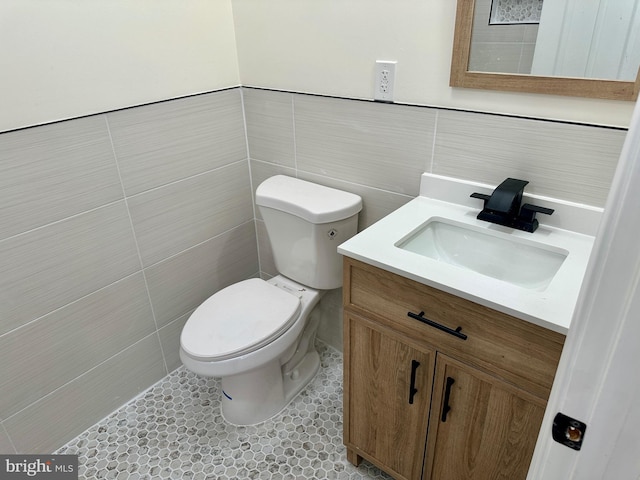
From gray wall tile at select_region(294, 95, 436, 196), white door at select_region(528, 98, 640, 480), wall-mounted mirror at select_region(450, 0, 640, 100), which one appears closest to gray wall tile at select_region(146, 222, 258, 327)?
gray wall tile at select_region(294, 95, 436, 196)

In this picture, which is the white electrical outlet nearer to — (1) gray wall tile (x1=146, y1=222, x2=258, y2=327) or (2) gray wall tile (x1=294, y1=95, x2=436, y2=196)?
(2) gray wall tile (x1=294, y1=95, x2=436, y2=196)

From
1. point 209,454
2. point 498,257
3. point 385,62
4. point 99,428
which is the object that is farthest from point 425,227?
point 99,428

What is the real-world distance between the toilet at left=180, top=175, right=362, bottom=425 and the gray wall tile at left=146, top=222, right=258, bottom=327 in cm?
24

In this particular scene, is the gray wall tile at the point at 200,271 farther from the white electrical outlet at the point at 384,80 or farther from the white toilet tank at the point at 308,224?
A: the white electrical outlet at the point at 384,80

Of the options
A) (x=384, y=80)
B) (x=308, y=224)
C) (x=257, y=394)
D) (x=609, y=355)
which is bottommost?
(x=257, y=394)

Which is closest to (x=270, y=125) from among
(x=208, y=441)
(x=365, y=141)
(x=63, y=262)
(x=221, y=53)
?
(x=221, y=53)

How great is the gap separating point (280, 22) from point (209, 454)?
61.8 inches

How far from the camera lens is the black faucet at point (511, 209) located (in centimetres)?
115

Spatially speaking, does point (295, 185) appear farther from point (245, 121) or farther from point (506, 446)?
point (506, 446)

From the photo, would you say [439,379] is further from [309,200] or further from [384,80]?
[384,80]

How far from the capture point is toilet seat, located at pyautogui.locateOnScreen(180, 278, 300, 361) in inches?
57.5

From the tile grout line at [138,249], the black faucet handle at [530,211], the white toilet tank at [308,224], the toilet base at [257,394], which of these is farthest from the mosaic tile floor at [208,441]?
the black faucet handle at [530,211]

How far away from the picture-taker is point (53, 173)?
134cm

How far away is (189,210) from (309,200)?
52cm
